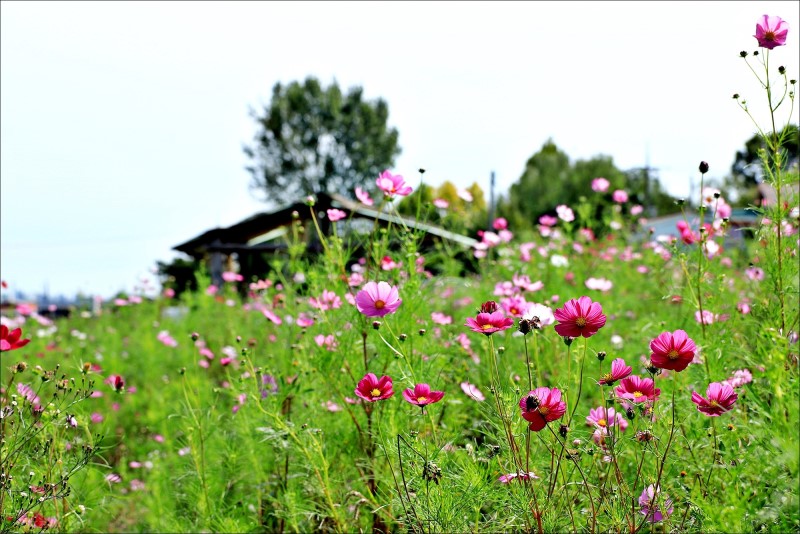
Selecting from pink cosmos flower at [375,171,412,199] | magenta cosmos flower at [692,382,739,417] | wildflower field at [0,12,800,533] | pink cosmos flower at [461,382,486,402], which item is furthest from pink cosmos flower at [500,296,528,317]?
magenta cosmos flower at [692,382,739,417]

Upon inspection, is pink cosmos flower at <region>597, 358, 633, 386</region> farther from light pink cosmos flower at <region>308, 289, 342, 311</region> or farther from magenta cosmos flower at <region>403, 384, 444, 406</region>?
light pink cosmos flower at <region>308, 289, 342, 311</region>

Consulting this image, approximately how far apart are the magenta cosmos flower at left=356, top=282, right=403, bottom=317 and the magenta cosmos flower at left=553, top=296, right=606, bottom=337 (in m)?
0.40

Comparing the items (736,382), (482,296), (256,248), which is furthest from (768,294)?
(256,248)

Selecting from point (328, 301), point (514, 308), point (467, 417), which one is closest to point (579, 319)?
point (514, 308)

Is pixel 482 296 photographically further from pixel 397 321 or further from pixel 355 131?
pixel 355 131

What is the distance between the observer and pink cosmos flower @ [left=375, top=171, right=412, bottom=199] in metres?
2.21

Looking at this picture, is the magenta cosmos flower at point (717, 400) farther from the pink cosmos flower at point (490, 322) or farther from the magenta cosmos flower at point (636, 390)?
the pink cosmos flower at point (490, 322)

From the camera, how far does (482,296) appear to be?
3.74 meters

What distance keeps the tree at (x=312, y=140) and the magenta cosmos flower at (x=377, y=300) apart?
2592cm

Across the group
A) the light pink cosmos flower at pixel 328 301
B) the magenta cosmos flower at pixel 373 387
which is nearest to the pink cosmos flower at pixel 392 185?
the light pink cosmos flower at pixel 328 301

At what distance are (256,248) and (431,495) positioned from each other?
11.7 m

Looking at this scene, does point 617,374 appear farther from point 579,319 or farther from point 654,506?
point 654,506

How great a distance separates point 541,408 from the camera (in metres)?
1.36

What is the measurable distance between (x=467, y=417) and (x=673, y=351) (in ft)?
3.74
